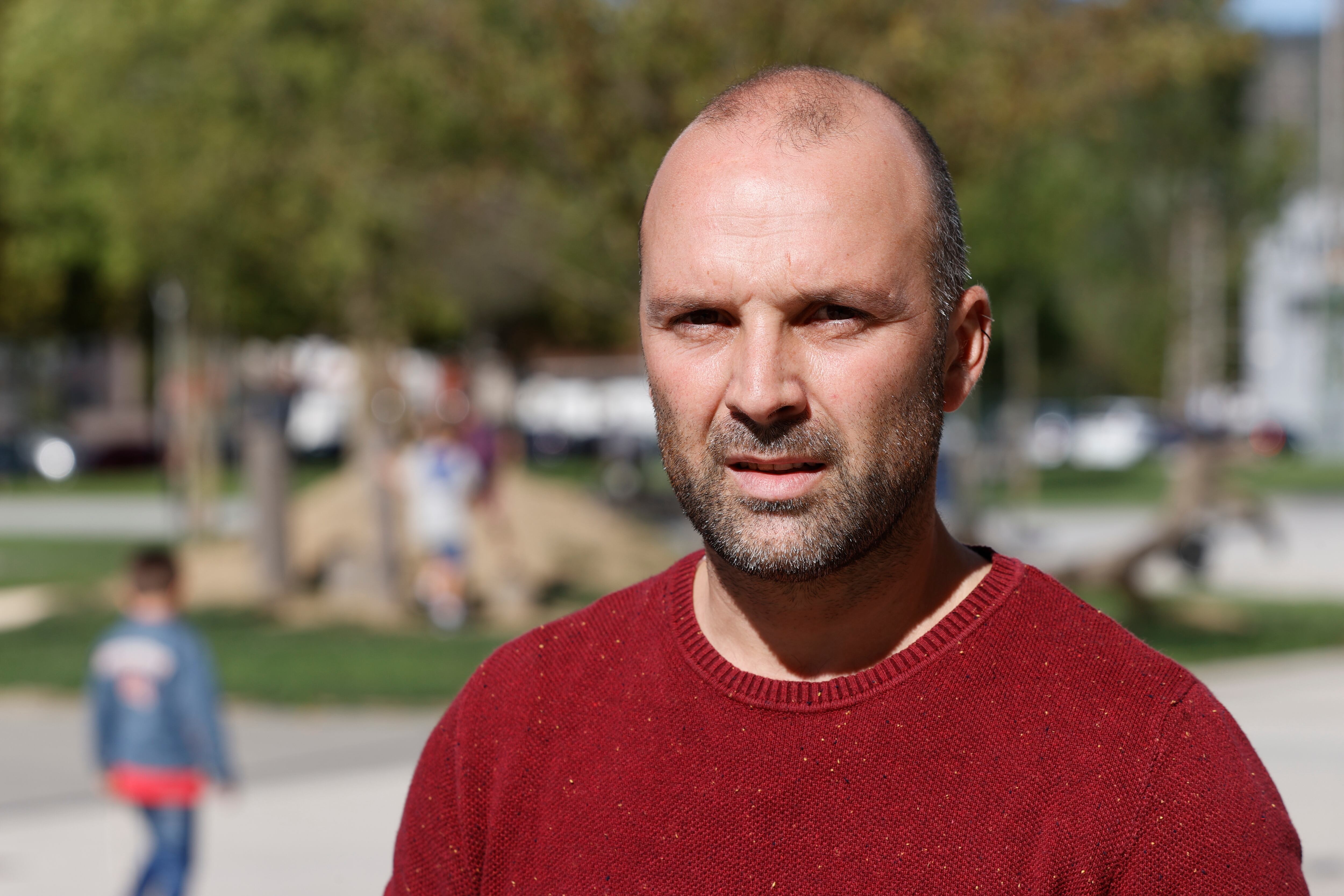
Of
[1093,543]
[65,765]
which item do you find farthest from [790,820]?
[1093,543]

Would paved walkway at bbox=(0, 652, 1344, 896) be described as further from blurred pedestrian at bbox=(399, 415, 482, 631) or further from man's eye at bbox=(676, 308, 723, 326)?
man's eye at bbox=(676, 308, 723, 326)

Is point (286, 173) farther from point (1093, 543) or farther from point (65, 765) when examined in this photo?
point (1093, 543)

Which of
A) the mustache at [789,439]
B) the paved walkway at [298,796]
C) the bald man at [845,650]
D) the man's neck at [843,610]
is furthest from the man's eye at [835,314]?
the paved walkway at [298,796]

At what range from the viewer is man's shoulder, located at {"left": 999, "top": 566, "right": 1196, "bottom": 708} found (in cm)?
164

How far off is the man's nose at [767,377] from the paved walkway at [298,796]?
5.04 m

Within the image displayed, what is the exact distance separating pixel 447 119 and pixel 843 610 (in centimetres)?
1150

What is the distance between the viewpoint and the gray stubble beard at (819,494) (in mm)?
1646

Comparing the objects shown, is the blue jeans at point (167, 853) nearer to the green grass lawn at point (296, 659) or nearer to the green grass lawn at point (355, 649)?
the green grass lawn at point (296, 659)

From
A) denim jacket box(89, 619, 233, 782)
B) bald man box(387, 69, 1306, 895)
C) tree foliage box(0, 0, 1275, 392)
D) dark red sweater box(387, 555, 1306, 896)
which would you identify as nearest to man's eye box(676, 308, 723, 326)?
bald man box(387, 69, 1306, 895)

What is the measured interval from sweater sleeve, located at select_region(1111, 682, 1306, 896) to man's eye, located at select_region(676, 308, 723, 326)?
59 centimetres

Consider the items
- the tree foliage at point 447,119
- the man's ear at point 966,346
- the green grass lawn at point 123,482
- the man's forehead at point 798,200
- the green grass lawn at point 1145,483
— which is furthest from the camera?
the green grass lawn at point 123,482

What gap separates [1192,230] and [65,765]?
36759 mm

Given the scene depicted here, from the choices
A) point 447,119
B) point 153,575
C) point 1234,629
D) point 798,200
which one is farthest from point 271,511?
point 798,200

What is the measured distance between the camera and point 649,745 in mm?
1767
